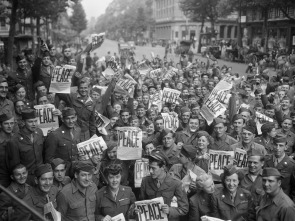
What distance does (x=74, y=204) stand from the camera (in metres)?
4.73

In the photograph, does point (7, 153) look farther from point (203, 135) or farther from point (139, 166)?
point (203, 135)

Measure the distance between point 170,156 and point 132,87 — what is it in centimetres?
411

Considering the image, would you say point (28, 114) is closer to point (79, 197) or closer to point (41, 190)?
point (41, 190)

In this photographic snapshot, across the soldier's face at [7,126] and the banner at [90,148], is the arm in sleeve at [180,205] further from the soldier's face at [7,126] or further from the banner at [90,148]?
the soldier's face at [7,126]

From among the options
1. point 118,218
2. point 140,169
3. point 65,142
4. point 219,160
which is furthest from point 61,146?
point 219,160

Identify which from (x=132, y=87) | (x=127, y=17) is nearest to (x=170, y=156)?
(x=132, y=87)

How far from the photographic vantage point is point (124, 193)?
4996 mm

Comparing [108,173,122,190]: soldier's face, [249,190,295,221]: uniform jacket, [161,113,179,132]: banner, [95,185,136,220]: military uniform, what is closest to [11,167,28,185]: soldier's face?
[95,185,136,220]: military uniform

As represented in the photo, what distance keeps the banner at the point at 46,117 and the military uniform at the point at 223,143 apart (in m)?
2.85

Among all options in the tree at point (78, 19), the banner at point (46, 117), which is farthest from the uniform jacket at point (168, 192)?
the tree at point (78, 19)

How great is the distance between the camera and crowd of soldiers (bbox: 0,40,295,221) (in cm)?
481

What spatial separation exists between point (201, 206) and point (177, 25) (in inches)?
3565

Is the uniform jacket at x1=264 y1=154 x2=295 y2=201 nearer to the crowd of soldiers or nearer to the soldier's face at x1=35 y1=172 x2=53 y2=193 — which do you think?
the crowd of soldiers

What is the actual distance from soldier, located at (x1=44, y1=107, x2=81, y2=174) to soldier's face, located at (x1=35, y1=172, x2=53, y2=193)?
139cm
